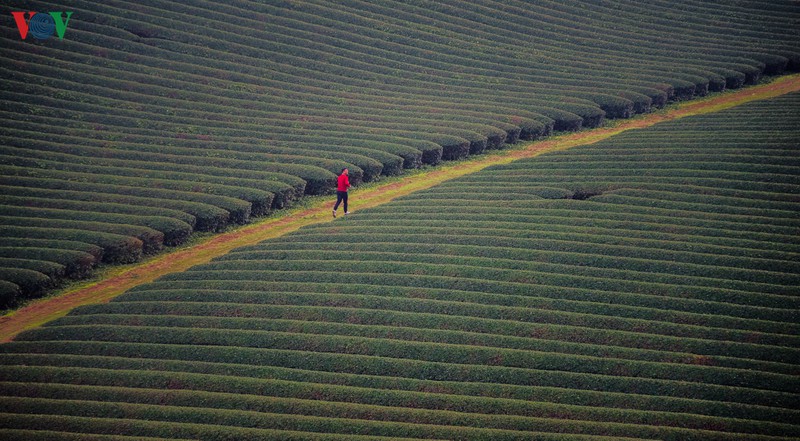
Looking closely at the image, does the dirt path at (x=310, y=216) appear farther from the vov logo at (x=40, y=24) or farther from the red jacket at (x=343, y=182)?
the vov logo at (x=40, y=24)

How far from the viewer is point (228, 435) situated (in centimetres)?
1359

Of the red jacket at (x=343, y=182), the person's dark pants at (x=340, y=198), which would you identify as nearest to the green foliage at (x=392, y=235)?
the person's dark pants at (x=340, y=198)

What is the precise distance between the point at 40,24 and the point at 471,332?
91.9 ft

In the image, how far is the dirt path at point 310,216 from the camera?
20359mm

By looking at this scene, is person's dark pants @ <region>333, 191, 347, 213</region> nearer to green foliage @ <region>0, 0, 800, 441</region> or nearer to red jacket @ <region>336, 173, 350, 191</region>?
red jacket @ <region>336, 173, 350, 191</region>

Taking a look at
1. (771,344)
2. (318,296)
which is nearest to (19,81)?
(318,296)

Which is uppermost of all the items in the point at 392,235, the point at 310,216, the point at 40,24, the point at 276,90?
the point at 40,24

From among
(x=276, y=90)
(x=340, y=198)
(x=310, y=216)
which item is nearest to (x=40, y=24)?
(x=276, y=90)

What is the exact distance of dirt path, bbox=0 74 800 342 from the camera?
20.4 meters

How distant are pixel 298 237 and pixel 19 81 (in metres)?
16.5

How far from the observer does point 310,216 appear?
26.2 m

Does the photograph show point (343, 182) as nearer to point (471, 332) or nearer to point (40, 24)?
point (471, 332)

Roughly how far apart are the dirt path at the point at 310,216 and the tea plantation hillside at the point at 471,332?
1760mm

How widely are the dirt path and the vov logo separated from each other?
16658 mm
